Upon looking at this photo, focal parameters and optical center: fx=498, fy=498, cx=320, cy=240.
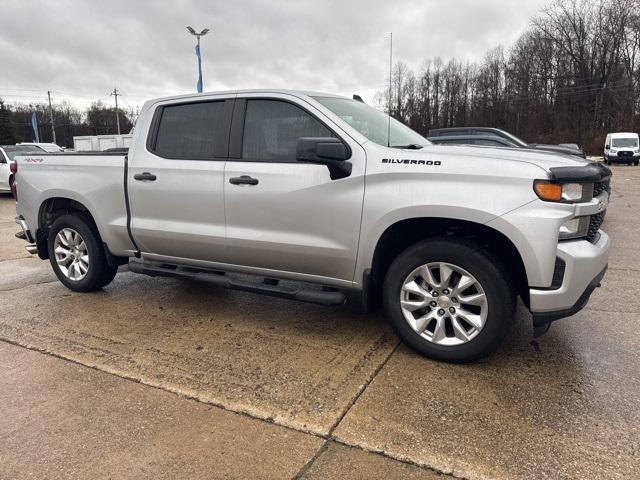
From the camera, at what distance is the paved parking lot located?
2.41 m

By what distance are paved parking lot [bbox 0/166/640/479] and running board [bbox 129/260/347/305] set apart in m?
0.37

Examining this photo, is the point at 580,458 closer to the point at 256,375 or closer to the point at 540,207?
the point at 540,207

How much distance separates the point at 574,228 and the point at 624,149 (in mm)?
34531

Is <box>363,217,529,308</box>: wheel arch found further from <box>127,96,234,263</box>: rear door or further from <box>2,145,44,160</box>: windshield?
<box>2,145,44,160</box>: windshield

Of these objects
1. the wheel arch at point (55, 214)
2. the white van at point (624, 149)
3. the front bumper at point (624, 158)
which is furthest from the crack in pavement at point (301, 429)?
the front bumper at point (624, 158)

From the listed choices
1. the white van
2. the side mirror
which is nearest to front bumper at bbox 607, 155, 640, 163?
the white van

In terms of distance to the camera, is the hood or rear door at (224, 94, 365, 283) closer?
the hood

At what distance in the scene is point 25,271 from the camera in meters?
6.41

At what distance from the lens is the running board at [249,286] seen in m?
3.67

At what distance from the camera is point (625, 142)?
3244 centimetres

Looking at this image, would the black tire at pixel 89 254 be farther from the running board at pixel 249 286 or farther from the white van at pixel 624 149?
the white van at pixel 624 149

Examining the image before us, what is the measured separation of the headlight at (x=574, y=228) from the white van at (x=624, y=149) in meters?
34.4

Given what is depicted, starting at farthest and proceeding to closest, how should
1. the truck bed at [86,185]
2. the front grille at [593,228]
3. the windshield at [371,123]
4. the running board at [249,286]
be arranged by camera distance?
the truck bed at [86,185] < the windshield at [371,123] < the running board at [249,286] < the front grille at [593,228]

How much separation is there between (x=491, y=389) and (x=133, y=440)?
6.87ft
